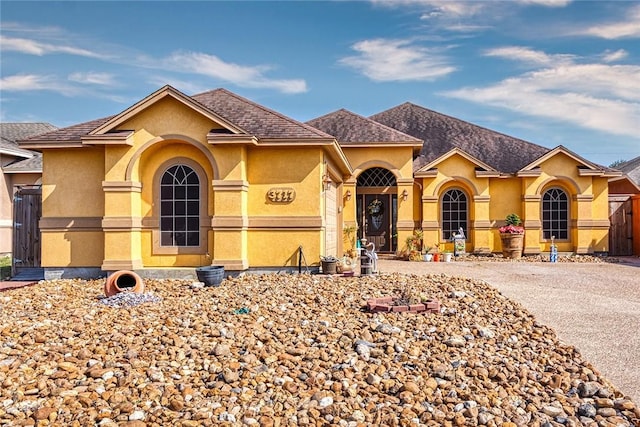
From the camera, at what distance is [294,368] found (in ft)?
15.7

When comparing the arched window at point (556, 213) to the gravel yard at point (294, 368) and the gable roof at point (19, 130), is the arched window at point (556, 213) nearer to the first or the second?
the gravel yard at point (294, 368)

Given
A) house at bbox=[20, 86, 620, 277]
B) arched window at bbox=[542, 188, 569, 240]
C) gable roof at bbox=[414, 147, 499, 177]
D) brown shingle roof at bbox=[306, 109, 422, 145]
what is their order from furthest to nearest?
arched window at bbox=[542, 188, 569, 240], gable roof at bbox=[414, 147, 499, 177], brown shingle roof at bbox=[306, 109, 422, 145], house at bbox=[20, 86, 620, 277]

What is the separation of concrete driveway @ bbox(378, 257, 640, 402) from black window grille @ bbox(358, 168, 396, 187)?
145 inches

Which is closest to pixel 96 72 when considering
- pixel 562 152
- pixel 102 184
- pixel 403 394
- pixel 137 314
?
pixel 102 184

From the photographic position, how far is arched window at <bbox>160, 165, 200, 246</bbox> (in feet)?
36.3

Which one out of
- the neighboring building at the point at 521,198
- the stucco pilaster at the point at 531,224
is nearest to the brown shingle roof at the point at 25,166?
the neighboring building at the point at 521,198

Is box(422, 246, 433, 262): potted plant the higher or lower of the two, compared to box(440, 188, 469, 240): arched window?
lower

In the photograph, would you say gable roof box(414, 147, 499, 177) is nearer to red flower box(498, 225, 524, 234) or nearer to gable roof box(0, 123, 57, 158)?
red flower box(498, 225, 524, 234)

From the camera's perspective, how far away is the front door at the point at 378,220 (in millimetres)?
17547

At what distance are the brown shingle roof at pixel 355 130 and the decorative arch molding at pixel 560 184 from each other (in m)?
4.79

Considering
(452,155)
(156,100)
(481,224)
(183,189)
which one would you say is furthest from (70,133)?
(481,224)

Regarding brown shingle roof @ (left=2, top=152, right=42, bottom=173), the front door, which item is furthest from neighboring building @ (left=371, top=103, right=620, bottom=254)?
brown shingle roof @ (left=2, top=152, right=42, bottom=173)

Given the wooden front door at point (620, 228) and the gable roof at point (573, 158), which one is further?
the wooden front door at point (620, 228)

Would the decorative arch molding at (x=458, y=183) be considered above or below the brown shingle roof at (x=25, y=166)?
below
